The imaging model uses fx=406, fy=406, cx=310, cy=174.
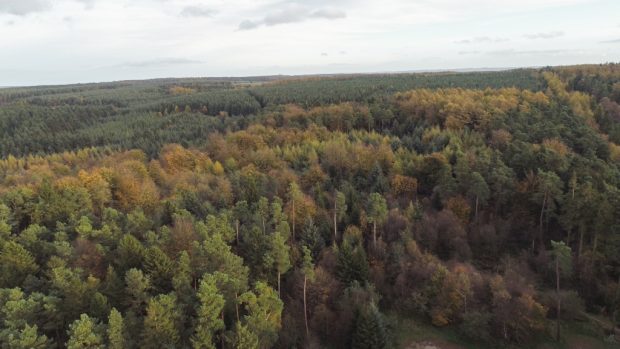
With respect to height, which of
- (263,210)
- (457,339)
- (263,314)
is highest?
(263,210)

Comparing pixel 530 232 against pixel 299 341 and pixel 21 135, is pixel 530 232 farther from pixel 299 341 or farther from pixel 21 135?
pixel 21 135

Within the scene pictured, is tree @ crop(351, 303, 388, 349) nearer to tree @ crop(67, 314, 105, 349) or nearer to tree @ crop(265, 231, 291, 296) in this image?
tree @ crop(265, 231, 291, 296)

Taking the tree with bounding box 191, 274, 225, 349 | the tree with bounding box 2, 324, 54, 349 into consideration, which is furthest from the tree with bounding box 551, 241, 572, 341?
the tree with bounding box 2, 324, 54, 349

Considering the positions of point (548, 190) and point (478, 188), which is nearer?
point (548, 190)

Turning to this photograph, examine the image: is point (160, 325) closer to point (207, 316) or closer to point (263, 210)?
point (207, 316)

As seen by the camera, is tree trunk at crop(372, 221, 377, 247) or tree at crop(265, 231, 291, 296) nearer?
tree at crop(265, 231, 291, 296)

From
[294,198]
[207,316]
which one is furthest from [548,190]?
[207,316]
